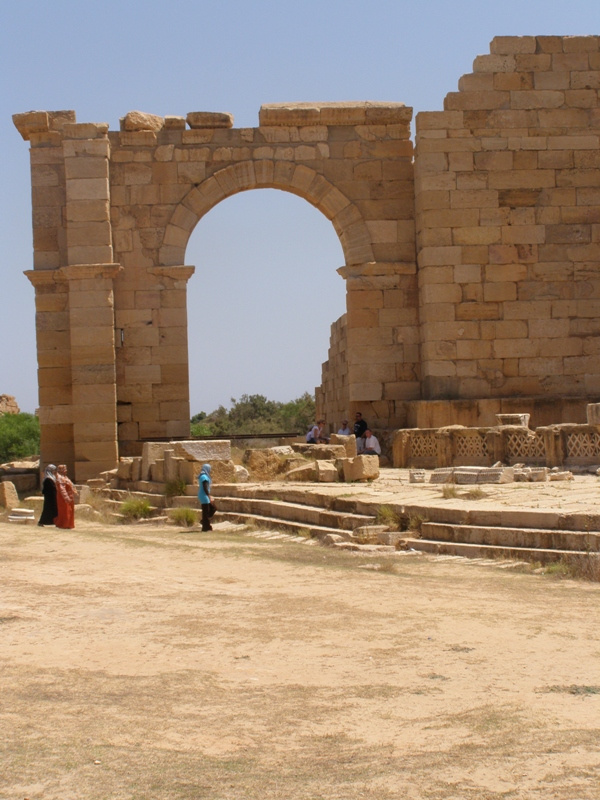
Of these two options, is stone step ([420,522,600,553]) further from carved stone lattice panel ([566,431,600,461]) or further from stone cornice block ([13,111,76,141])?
Result: stone cornice block ([13,111,76,141])

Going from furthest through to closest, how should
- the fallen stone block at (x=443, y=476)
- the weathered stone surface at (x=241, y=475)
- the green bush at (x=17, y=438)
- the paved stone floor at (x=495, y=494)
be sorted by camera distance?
the green bush at (x=17, y=438) → the weathered stone surface at (x=241, y=475) → the fallen stone block at (x=443, y=476) → the paved stone floor at (x=495, y=494)

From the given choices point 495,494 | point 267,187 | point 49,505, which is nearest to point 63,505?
point 49,505

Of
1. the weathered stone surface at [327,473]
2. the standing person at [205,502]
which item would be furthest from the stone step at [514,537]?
the weathered stone surface at [327,473]

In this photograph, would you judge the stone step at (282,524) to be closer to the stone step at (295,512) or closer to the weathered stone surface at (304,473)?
the stone step at (295,512)

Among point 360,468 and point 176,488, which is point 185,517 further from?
point 360,468

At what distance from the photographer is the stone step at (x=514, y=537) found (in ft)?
25.8

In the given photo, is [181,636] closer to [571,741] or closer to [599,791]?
[571,741]

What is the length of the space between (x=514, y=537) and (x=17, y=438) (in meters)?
25.6

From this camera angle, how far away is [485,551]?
8375 mm

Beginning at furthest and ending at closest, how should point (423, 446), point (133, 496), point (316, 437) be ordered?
1. point (316, 437)
2. point (423, 446)
3. point (133, 496)

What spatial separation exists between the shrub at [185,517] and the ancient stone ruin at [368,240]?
149 inches

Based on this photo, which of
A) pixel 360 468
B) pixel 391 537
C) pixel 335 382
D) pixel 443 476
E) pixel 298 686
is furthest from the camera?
pixel 335 382

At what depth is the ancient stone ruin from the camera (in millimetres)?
15680

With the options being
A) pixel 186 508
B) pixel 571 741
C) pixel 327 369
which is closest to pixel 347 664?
pixel 571 741
